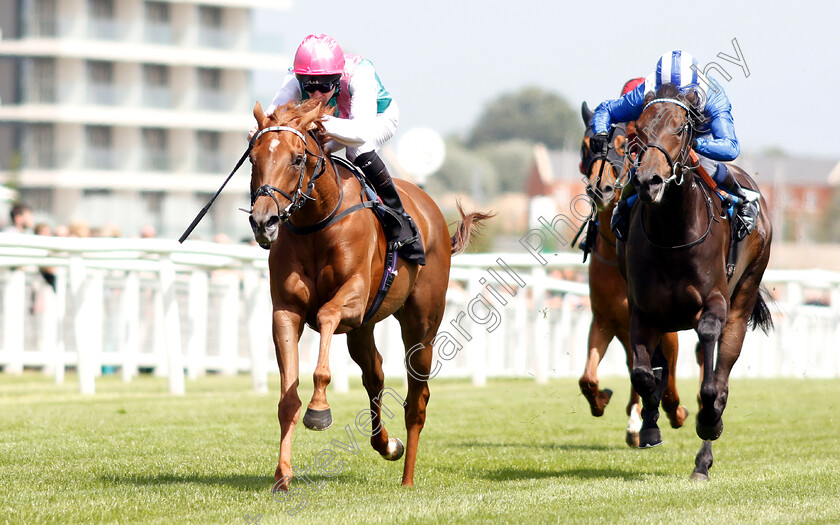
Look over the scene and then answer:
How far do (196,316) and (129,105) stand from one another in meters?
43.6

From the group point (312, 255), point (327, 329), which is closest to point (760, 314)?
point (312, 255)

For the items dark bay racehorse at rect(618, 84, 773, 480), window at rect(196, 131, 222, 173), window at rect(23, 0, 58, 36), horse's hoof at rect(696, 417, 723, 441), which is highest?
window at rect(23, 0, 58, 36)

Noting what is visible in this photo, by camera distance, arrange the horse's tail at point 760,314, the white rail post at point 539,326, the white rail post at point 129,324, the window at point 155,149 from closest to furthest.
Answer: the horse's tail at point 760,314 < the white rail post at point 129,324 < the white rail post at point 539,326 < the window at point 155,149

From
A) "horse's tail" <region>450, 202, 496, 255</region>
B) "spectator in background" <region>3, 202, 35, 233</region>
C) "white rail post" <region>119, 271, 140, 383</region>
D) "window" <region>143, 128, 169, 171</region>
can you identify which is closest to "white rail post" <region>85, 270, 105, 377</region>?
"white rail post" <region>119, 271, 140, 383</region>

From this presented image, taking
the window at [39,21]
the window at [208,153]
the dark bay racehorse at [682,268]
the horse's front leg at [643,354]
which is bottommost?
the horse's front leg at [643,354]

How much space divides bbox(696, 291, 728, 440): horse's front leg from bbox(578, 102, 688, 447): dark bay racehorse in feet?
3.65

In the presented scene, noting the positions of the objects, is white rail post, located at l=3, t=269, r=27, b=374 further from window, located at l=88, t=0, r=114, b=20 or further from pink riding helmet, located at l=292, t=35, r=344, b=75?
window, located at l=88, t=0, r=114, b=20

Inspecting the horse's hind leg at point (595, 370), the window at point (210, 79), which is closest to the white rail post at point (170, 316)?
the horse's hind leg at point (595, 370)

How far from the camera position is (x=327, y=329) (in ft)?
19.0

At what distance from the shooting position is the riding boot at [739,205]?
7.00m

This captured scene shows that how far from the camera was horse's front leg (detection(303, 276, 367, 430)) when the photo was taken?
560 cm

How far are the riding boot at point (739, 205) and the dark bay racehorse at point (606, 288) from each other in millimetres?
899

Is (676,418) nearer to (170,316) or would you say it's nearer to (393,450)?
(393,450)

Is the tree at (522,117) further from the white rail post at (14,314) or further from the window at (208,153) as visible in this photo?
the white rail post at (14,314)
